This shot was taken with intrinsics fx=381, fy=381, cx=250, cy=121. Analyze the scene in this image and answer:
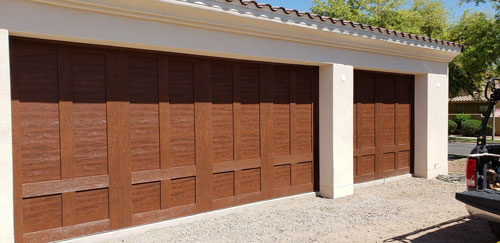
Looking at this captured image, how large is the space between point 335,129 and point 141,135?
140 inches

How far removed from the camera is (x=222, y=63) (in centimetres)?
589

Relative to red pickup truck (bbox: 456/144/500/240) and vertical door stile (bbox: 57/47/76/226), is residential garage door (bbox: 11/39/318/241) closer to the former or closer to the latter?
vertical door stile (bbox: 57/47/76/226)

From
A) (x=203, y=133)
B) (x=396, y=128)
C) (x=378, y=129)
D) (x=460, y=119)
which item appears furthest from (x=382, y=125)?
(x=460, y=119)

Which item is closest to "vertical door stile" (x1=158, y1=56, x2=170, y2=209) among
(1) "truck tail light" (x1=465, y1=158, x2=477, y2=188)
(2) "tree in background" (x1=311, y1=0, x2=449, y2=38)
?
(1) "truck tail light" (x1=465, y1=158, x2=477, y2=188)

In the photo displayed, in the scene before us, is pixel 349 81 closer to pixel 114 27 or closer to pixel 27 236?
pixel 114 27

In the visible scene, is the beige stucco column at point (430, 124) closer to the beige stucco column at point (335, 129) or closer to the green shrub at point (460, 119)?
the beige stucco column at point (335, 129)

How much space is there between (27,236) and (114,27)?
258 centimetres

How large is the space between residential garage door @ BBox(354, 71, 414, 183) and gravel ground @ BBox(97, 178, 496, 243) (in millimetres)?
1106

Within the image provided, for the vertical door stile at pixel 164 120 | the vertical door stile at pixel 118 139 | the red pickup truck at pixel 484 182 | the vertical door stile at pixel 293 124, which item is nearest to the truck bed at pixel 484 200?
the red pickup truck at pixel 484 182

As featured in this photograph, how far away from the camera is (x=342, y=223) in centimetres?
561

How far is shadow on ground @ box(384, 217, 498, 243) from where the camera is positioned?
4.90 metres

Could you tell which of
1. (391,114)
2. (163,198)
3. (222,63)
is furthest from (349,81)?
(163,198)

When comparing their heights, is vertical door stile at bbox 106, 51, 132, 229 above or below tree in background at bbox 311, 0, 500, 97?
below

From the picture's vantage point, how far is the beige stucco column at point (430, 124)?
353 inches
